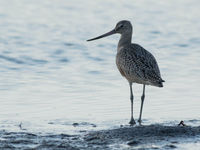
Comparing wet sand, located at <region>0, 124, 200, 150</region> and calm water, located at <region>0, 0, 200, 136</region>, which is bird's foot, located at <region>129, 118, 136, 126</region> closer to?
calm water, located at <region>0, 0, 200, 136</region>

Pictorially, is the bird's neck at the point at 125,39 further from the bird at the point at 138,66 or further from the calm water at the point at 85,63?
the calm water at the point at 85,63

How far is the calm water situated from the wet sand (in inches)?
20.7

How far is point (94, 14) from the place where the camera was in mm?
19500

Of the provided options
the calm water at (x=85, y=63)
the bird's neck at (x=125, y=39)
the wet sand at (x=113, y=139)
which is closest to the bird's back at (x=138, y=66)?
the bird's neck at (x=125, y=39)

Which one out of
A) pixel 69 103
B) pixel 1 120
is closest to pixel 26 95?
pixel 69 103

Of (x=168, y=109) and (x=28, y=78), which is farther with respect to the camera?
(x=28, y=78)

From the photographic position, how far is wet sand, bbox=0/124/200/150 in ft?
25.6

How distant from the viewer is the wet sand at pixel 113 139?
25.6ft

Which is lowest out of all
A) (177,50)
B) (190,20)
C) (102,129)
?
(102,129)

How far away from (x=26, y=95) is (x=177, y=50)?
561 centimetres

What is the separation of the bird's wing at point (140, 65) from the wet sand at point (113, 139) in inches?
39.1

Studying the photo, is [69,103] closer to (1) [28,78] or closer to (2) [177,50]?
(1) [28,78]

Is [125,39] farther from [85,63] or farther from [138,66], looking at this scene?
[85,63]

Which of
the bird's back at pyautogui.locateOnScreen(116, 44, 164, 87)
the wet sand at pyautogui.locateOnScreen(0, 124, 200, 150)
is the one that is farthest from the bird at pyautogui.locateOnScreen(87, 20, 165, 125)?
the wet sand at pyautogui.locateOnScreen(0, 124, 200, 150)
